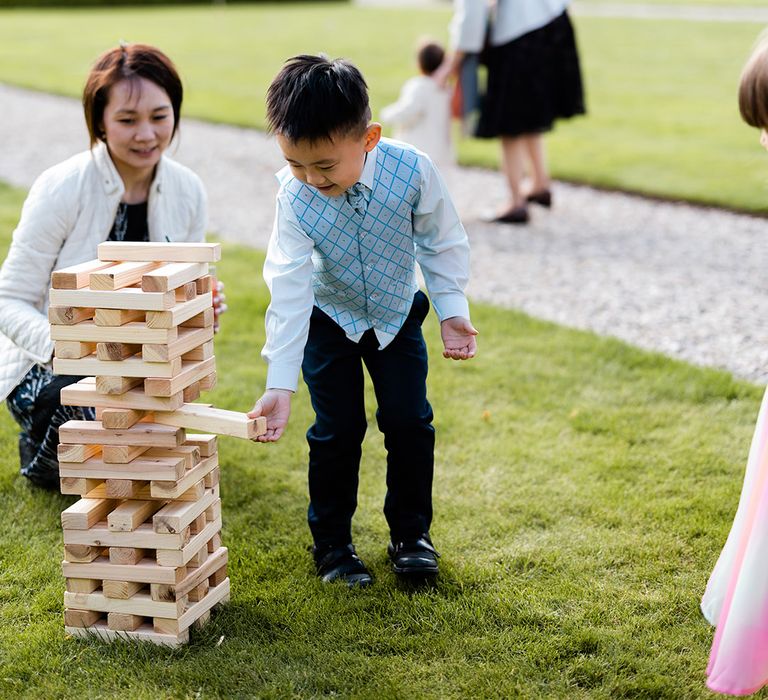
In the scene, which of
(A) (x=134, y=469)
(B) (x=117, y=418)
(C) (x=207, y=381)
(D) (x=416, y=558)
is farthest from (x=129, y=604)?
→ (D) (x=416, y=558)

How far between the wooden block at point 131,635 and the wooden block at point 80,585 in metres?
0.11

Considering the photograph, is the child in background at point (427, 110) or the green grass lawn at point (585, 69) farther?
the green grass lawn at point (585, 69)

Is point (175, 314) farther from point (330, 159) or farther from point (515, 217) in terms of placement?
point (515, 217)

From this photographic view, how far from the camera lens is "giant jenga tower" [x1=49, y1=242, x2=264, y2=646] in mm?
2607

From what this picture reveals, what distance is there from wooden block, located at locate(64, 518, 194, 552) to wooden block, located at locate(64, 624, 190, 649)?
0.17 m

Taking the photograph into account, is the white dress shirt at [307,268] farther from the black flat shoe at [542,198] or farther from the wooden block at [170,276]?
the black flat shoe at [542,198]

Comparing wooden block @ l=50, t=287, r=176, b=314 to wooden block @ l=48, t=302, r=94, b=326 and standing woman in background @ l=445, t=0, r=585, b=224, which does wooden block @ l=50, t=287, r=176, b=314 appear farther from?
standing woman in background @ l=445, t=0, r=585, b=224

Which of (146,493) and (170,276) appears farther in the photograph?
(146,493)

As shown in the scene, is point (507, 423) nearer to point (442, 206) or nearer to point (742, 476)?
point (742, 476)

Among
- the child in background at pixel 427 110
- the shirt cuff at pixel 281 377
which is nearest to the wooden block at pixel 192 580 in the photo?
the shirt cuff at pixel 281 377

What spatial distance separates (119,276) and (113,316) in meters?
0.10

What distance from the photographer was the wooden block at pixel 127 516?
2756mm

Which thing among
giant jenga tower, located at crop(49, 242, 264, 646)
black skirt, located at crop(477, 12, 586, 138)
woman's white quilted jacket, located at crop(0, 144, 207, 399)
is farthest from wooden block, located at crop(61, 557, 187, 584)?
black skirt, located at crop(477, 12, 586, 138)

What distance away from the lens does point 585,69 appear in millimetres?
14594
